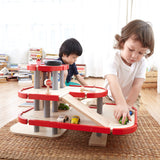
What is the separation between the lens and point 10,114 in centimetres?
135

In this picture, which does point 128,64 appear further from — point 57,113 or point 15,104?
point 15,104

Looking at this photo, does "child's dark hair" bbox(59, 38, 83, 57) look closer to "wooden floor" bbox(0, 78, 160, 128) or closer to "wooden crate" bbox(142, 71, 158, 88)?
"wooden floor" bbox(0, 78, 160, 128)

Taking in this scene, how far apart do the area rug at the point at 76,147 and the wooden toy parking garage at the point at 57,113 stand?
4cm

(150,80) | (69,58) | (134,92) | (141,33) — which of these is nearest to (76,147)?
(134,92)

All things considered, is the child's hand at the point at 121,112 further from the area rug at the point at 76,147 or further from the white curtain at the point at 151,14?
the white curtain at the point at 151,14

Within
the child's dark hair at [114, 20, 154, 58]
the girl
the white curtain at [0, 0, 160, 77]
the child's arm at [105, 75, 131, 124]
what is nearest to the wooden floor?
the girl

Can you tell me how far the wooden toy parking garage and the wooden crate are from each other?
1.48 metres

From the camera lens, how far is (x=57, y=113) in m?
1.03

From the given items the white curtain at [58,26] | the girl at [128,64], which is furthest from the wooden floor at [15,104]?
the white curtain at [58,26]

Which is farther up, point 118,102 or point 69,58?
point 69,58

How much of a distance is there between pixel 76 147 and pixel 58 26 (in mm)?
2444

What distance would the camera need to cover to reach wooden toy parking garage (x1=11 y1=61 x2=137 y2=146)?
837mm

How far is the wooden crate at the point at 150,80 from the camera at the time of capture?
7.93ft

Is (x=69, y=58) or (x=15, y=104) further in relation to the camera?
(x=15, y=104)
